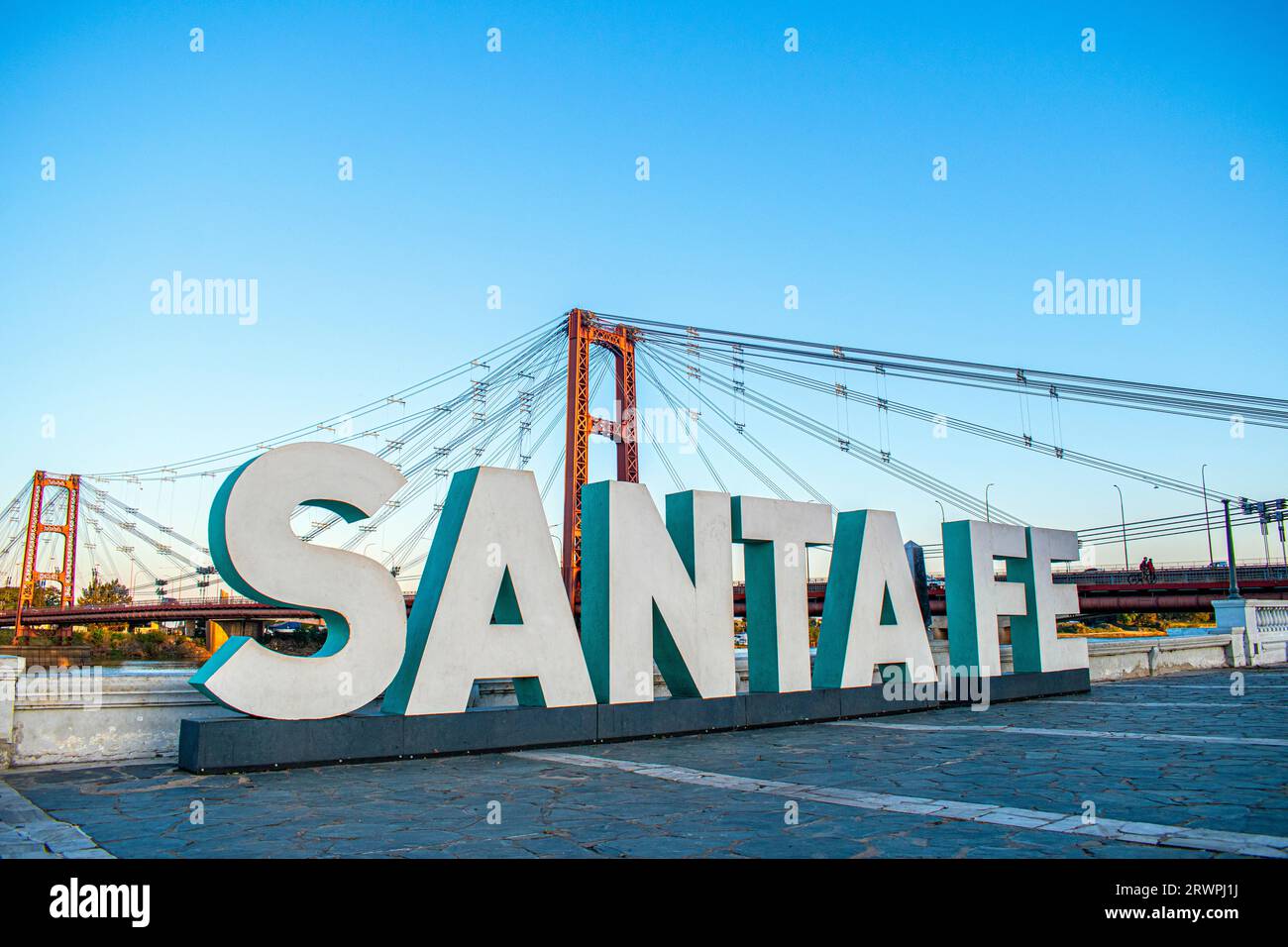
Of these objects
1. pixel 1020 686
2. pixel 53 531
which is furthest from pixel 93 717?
pixel 53 531

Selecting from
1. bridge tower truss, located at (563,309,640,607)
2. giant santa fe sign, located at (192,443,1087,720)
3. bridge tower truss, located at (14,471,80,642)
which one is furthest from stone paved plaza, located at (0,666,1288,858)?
bridge tower truss, located at (14,471,80,642)

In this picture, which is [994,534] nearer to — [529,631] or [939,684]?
[939,684]

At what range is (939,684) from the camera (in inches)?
538

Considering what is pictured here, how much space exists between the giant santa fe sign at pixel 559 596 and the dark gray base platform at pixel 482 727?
0.48 ft

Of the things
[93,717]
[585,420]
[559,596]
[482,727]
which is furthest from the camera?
[585,420]

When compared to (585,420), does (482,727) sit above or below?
below

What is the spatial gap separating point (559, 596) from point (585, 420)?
74.8 feet

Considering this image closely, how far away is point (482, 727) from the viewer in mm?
8922

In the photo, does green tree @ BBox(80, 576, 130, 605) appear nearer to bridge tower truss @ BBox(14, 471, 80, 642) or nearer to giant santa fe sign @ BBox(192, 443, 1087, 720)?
bridge tower truss @ BBox(14, 471, 80, 642)

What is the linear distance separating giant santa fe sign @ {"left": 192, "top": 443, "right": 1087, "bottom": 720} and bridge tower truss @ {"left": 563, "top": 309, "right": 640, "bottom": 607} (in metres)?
17.0

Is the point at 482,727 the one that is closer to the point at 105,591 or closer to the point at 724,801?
the point at 724,801

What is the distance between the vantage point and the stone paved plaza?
15.3 feet

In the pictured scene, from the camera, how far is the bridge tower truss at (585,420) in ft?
97.6
